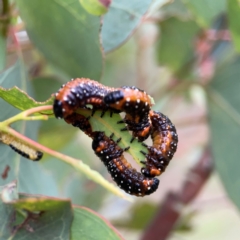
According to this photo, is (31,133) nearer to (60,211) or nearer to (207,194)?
(60,211)

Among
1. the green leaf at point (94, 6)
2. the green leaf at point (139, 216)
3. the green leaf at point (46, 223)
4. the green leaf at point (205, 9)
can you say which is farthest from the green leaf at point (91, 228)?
the green leaf at point (139, 216)

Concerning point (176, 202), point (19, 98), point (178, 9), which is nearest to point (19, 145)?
point (19, 98)

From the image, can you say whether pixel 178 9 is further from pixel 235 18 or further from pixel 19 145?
pixel 19 145

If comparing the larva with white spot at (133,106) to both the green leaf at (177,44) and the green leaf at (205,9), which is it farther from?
the green leaf at (177,44)

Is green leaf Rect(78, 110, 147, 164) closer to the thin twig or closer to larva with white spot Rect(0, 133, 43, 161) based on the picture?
Result: larva with white spot Rect(0, 133, 43, 161)

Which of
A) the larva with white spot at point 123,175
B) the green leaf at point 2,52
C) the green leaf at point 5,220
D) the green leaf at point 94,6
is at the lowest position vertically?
the green leaf at point 5,220

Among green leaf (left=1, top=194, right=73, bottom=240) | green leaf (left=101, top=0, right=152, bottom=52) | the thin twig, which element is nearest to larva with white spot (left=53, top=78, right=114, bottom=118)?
green leaf (left=1, top=194, right=73, bottom=240)

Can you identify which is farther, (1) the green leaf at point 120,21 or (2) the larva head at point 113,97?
(1) the green leaf at point 120,21

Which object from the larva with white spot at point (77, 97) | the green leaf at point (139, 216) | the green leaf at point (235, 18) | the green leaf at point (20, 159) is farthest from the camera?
the green leaf at point (139, 216)
